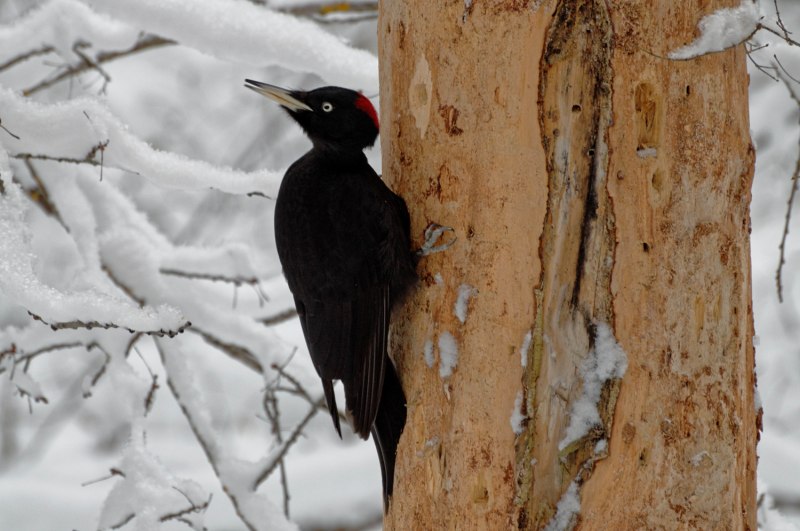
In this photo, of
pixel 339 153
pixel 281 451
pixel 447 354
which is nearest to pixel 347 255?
pixel 339 153

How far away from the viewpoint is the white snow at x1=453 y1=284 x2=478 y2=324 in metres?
2.28

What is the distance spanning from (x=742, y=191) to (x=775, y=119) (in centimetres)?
416

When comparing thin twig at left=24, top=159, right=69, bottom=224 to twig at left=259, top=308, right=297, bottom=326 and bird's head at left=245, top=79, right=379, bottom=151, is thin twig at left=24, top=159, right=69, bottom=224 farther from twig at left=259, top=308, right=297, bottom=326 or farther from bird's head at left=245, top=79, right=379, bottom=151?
bird's head at left=245, top=79, right=379, bottom=151

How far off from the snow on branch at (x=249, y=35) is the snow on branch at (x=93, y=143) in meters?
0.45

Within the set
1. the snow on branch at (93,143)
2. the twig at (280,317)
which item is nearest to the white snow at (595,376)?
the snow on branch at (93,143)

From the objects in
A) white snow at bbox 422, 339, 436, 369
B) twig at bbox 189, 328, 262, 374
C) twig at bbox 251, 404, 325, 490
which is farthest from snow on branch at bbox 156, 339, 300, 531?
white snow at bbox 422, 339, 436, 369

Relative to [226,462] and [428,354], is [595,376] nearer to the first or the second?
[428,354]

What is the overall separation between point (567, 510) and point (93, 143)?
65.0 inches

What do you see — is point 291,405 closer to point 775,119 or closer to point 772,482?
point 772,482

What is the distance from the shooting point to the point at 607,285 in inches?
81.2

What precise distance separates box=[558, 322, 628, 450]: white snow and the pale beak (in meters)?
1.28

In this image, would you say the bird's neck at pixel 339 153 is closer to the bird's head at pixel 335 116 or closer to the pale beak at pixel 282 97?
the bird's head at pixel 335 116

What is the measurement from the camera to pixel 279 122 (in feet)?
25.8

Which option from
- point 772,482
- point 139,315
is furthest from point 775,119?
point 139,315
